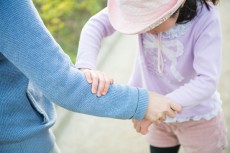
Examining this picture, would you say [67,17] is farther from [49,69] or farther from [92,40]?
[49,69]

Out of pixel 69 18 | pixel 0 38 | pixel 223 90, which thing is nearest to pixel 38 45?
pixel 0 38

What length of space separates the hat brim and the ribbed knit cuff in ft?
0.79

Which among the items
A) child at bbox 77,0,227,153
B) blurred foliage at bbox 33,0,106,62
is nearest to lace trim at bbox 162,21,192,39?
child at bbox 77,0,227,153

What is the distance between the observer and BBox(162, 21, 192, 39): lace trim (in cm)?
159

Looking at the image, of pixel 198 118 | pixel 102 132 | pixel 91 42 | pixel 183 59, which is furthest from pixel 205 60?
pixel 102 132

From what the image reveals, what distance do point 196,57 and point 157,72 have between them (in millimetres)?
265

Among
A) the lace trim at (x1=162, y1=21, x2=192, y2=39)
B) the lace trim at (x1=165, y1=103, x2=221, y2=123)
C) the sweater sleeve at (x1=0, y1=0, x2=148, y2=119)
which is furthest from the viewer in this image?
the lace trim at (x1=165, y1=103, x2=221, y2=123)

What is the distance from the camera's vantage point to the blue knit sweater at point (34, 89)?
1.12 metres

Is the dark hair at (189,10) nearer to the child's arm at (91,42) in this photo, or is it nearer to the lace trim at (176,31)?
the lace trim at (176,31)

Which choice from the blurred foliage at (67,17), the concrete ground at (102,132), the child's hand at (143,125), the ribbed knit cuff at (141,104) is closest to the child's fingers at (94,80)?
the ribbed knit cuff at (141,104)

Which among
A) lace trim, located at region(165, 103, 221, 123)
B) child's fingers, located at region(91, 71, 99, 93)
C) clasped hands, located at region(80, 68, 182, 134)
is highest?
child's fingers, located at region(91, 71, 99, 93)

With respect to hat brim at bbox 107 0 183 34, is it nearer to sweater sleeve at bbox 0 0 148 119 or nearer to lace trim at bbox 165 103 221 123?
sweater sleeve at bbox 0 0 148 119

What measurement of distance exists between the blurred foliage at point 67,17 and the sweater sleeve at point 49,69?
2329mm

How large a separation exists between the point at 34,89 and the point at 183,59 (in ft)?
2.11
